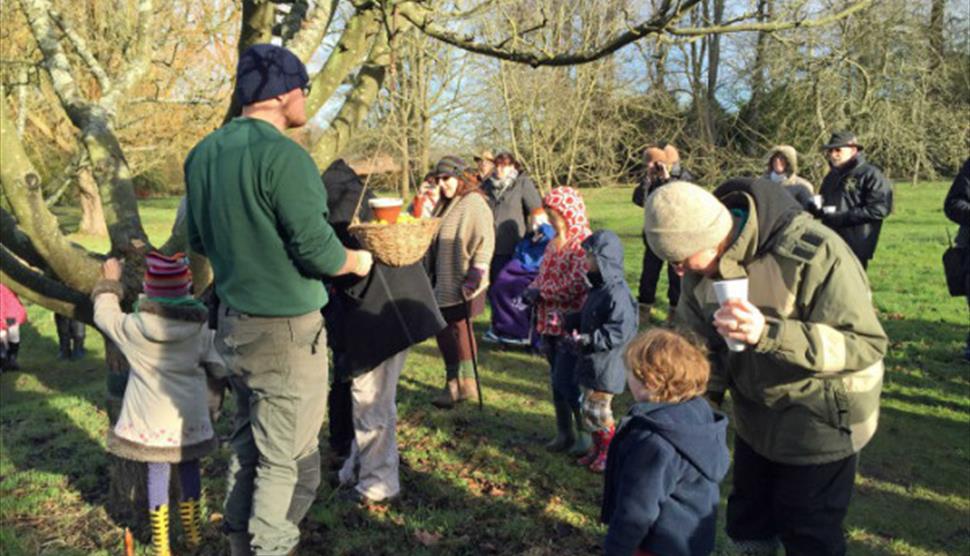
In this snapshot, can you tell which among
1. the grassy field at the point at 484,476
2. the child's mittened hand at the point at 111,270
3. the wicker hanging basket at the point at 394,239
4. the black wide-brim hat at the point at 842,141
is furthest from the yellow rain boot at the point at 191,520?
the black wide-brim hat at the point at 842,141

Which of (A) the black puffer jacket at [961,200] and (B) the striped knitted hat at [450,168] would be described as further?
(B) the striped knitted hat at [450,168]

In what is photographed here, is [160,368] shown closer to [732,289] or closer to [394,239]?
[394,239]

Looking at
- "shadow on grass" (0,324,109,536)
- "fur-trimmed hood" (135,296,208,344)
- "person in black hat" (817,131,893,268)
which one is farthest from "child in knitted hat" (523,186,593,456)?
"person in black hat" (817,131,893,268)

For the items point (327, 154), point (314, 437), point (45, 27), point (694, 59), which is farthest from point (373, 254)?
point (694, 59)

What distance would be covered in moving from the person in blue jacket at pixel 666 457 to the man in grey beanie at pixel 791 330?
9.5 inches

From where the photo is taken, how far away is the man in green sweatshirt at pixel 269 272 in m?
2.71

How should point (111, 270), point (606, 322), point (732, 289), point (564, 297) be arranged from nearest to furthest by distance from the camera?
point (732, 289) → point (111, 270) → point (606, 322) → point (564, 297)

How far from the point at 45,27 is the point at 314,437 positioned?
2662mm

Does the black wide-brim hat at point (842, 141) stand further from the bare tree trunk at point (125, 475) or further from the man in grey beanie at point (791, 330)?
the bare tree trunk at point (125, 475)

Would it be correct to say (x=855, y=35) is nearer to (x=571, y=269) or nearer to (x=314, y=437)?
(x=571, y=269)

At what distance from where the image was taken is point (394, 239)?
11.8 ft

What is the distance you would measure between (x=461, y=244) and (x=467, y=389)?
3.90 feet

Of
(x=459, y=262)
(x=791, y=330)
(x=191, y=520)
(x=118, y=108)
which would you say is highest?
(x=118, y=108)

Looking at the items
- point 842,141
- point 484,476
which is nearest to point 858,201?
point 842,141
